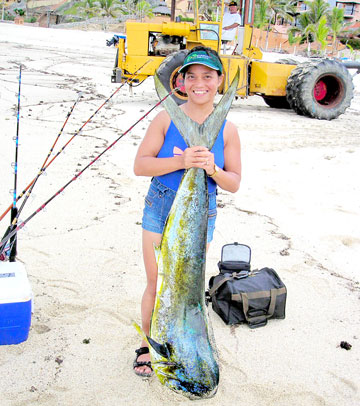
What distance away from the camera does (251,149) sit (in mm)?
8008

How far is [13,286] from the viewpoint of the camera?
8.55 feet

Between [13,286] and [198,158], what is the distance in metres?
1.29

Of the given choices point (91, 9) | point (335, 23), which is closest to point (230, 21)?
point (335, 23)

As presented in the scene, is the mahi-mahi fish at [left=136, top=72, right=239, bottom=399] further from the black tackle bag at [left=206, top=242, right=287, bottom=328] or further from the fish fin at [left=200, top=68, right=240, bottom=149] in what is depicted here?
the black tackle bag at [left=206, top=242, right=287, bottom=328]

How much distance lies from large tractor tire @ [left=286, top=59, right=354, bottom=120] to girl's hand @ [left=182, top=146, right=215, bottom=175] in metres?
9.26

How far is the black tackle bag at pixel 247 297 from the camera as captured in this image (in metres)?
3.32

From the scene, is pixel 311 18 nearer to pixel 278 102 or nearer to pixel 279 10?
pixel 279 10

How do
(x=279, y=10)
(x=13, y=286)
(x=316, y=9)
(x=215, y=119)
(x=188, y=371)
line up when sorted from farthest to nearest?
(x=279, y=10)
(x=316, y=9)
(x=13, y=286)
(x=215, y=119)
(x=188, y=371)

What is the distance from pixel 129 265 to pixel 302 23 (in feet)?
181

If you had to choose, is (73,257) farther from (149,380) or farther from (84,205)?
(149,380)

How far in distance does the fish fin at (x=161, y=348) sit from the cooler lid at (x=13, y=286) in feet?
3.00

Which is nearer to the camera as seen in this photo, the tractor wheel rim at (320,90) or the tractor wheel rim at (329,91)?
the tractor wheel rim at (329,91)

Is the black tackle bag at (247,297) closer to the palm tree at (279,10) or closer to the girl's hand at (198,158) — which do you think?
the girl's hand at (198,158)

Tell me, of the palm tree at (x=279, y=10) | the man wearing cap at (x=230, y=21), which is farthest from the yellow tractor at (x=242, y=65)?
the palm tree at (x=279, y=10)
